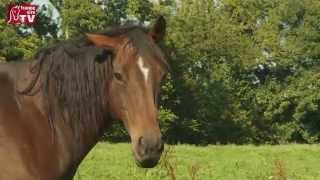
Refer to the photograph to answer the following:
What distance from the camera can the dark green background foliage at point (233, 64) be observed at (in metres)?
48.2

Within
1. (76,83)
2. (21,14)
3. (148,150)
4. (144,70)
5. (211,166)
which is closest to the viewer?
(148,150)

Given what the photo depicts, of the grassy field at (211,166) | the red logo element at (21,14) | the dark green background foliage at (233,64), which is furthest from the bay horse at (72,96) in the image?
the dark green background foliage at (233,64)

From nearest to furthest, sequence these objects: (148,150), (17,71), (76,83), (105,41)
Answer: (148,150)
(105,41)
(76,83)
(17,71)

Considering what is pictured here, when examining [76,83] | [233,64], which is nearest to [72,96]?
[76,83]

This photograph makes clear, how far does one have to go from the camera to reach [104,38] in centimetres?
396

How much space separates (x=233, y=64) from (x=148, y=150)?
167 feet


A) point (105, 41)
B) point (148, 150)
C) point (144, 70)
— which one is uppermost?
point (105, 41)

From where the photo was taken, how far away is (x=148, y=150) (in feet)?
12.0

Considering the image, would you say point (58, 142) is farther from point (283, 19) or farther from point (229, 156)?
point (283, 19)

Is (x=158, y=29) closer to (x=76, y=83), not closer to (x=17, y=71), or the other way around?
(x=76, y=83)

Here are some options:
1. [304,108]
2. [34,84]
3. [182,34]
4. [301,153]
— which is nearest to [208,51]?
[182,34]

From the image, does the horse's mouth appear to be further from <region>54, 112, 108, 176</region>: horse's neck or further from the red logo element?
the red logo element

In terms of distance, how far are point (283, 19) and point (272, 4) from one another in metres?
3.62

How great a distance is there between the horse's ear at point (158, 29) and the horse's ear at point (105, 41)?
0.25 meters
